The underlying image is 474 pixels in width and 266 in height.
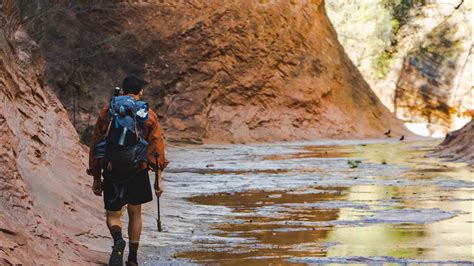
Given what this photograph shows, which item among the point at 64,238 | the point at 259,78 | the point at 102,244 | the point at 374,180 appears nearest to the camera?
the point at 64,238

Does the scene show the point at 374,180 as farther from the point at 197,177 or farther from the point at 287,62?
the point at 287,62

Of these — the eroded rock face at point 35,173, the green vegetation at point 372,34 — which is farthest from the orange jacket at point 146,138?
the green vegetation at point 372,34

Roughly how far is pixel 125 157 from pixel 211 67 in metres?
34.2

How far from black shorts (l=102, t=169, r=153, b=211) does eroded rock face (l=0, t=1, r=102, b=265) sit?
515mm

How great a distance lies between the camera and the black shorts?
743 centimetres

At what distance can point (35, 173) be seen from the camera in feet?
30.3

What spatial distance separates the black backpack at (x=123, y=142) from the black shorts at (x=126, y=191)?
5 cm

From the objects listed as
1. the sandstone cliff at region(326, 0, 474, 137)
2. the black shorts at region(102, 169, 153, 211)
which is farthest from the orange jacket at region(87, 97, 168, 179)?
the sandstone cliff at region(326, 0, 474, 137)

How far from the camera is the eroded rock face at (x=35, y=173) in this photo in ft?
22.2

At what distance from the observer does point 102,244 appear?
8602 millimetres

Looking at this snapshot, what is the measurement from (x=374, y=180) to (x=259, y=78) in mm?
25949

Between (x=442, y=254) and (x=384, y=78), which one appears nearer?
(x=442, y=254)

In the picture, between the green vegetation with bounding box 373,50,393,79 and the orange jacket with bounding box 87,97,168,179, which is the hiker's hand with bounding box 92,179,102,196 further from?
the green vegetation with bounding box 373,50,393,79

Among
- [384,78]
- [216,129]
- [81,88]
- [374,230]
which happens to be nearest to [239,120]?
[216,129]
